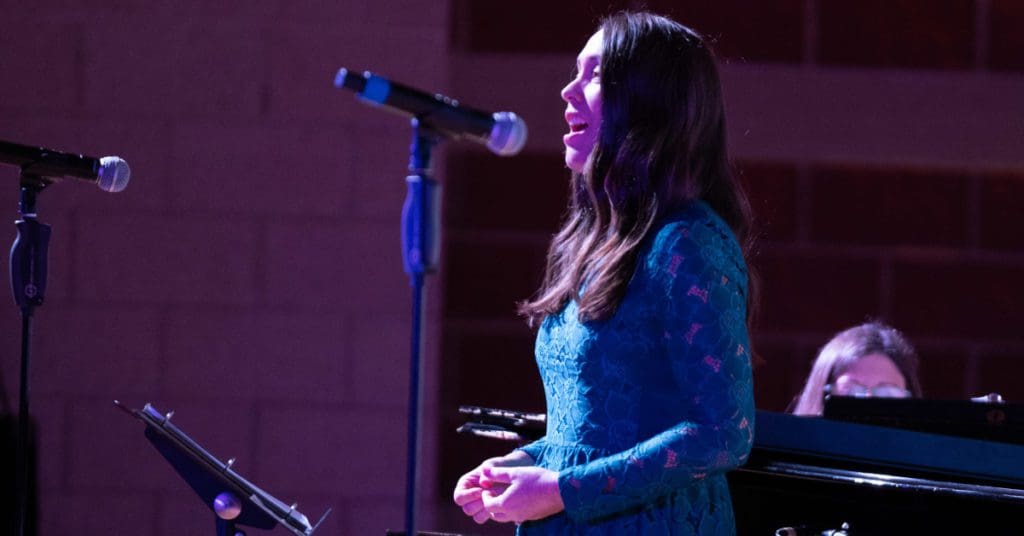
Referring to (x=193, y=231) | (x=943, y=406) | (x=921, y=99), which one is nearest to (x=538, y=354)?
(x=943, y=406)

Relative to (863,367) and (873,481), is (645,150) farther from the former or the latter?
(863,367)

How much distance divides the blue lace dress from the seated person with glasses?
163cm

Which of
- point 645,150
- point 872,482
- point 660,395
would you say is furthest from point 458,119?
point 872,482

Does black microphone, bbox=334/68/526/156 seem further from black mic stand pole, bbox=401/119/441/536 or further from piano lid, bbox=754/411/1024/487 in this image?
piano lid, bbox=754/411/1024/487

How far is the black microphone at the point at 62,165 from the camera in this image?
234cm

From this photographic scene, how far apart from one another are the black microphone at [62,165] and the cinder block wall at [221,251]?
1506mm

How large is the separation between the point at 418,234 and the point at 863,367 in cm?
206

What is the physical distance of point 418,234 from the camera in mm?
1520

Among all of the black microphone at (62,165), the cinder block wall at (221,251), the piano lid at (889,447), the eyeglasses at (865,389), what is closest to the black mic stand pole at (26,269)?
the black microphone at (62,165)

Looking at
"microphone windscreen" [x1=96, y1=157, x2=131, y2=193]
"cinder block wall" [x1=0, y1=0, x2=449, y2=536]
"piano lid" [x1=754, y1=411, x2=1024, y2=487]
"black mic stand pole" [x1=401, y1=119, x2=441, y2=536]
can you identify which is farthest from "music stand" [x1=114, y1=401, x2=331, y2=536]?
"cinder block wall" [x1=0, y1=0, x2=449, y2=536]

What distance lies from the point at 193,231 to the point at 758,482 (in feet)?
8.04

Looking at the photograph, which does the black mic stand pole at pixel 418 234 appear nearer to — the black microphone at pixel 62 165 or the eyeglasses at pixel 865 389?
the black microphone at pixel 62 165

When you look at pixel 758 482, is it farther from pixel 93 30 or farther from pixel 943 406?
pixel 93 30

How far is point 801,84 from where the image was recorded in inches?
158
